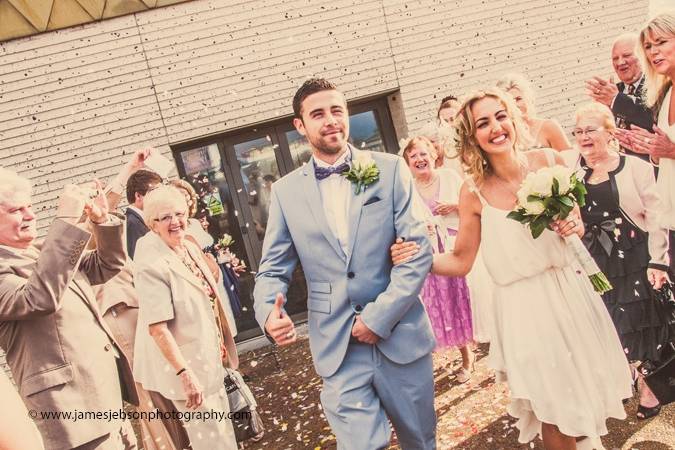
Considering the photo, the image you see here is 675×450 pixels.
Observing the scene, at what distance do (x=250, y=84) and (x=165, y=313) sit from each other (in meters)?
4.76

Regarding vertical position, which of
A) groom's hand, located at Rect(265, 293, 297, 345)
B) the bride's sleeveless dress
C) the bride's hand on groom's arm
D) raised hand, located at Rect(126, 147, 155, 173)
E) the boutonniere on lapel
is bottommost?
the bride's sleeveless dress

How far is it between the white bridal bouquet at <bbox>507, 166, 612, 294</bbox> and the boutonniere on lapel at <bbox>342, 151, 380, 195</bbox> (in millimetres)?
795

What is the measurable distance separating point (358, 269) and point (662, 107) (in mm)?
2452

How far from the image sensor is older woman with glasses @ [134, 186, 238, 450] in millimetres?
3242

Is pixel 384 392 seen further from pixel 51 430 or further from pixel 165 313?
pixel 51 430

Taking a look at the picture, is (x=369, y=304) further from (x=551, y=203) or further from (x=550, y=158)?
(x=550, y=158)

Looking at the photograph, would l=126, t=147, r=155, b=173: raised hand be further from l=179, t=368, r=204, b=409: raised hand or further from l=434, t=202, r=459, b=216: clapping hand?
l=434, t=202, r=459, b=216: clapping hand

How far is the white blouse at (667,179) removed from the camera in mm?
3207

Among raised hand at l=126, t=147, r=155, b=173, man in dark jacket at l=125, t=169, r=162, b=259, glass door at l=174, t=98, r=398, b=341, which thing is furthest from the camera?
glass door at l=174, t=98, r=398, b=341

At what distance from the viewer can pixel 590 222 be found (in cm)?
384

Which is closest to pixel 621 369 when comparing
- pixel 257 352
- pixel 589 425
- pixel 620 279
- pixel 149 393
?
pixel 589 425

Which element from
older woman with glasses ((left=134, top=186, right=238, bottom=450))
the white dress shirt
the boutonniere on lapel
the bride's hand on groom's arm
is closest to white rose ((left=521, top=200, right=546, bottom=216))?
the bride's hand on groom's arm

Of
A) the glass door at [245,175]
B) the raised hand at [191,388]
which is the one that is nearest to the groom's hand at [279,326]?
the raised hand at [191,388]

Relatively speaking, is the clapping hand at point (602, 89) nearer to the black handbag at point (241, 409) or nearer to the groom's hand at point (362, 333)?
the groom's hand at point (362, 333)
